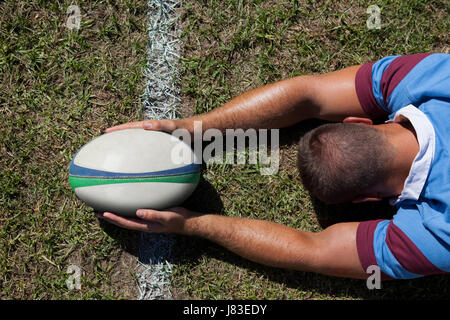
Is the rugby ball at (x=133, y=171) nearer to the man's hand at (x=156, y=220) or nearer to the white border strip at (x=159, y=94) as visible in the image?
the man's hand at (x=156, y=220)

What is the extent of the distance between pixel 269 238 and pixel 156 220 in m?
0.85

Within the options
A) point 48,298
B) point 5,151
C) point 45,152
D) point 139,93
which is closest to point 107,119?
point 139,93

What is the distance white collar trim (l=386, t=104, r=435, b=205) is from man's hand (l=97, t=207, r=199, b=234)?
4.99ft

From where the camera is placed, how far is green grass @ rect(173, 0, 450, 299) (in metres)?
3.25

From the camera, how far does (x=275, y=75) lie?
11.0 feet

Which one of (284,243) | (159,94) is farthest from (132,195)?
(284,243)

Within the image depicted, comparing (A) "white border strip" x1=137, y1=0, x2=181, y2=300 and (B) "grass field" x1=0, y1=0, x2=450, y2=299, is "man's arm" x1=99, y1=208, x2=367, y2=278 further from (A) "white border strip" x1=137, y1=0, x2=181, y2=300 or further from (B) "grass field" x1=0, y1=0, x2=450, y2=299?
(A) "white border strip" x1=137, y1=0, x2=181, y2=300

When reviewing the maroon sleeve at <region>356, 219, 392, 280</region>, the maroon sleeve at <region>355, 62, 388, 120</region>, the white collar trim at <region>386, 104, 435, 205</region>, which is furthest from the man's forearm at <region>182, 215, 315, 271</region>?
the maroon sleeve at <region>355, 62, 388, 120</region>

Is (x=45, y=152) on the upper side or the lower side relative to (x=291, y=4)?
lower

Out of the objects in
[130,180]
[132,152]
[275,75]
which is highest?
[275,75]

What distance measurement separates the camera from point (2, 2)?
10.9ft

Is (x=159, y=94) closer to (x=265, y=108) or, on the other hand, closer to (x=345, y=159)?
(x=265, y=108)
